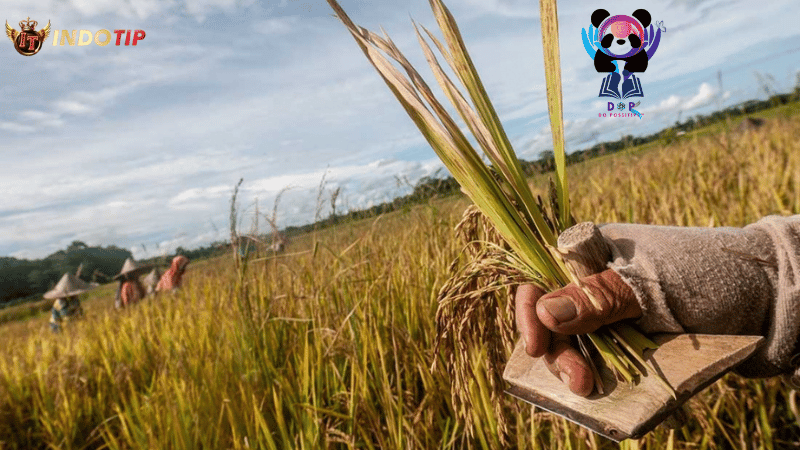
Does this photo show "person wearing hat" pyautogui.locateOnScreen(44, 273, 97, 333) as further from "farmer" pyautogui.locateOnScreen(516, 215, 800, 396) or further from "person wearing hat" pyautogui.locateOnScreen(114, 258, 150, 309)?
"farmer" pyautogui.locateOnScreen(516, 215, 800, 396)

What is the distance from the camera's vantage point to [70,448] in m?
2.66

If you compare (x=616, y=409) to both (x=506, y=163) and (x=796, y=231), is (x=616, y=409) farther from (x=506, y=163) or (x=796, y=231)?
(x=796, y=231)

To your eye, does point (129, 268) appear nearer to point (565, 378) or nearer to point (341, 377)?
point (341, 377)

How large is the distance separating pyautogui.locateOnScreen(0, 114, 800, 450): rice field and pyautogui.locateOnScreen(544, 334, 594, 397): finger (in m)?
0.31

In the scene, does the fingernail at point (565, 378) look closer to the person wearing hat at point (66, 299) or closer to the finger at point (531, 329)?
the finger at point (531, 329)

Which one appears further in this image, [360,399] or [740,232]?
[360,399]

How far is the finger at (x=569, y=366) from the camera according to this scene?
90 cm

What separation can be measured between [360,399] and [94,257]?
3030 inches

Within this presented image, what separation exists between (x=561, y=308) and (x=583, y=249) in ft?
0.47

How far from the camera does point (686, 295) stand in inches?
37.4

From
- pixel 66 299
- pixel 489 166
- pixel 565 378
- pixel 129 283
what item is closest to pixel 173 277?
pixel 129 283

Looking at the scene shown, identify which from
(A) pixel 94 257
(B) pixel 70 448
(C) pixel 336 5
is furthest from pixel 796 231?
(A) pixel 94 257

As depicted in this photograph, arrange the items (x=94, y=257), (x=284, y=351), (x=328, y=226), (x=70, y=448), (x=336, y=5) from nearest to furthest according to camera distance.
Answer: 1. (x=336, y=5)
2. (x=284, y=351)
3. (x=70, y=448)
4. (x=328, y=226)
5. (x=94, y=257)

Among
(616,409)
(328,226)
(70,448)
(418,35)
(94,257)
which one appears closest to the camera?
(616,409)
